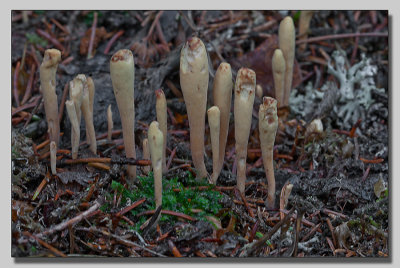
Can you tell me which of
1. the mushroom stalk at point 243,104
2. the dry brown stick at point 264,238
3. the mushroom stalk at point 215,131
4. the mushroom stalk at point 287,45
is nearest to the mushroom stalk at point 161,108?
the mushroom stalk at point 215,131

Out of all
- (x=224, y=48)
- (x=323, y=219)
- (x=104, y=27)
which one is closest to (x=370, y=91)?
(x=224, y=48)

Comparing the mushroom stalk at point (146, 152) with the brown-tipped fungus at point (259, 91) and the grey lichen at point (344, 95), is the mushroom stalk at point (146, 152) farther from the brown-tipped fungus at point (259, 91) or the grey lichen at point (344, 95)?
the grey lichen at point (344, 95)

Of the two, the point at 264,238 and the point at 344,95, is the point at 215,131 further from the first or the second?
the point at 344,95

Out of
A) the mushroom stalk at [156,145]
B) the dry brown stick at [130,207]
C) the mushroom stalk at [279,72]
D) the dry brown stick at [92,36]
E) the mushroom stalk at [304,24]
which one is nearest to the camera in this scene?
the mushroom stalk at [156,145]

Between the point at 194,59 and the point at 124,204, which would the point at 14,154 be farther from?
the point at 194,59

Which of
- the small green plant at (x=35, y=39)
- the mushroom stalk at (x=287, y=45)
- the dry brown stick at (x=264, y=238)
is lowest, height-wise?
the dry brown stick at (x=264, y=238)

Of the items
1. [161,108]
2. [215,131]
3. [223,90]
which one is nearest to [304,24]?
[223,90]

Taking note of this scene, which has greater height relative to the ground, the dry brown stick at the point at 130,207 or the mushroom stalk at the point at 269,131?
the mushroom stalk at the point at 269,131
